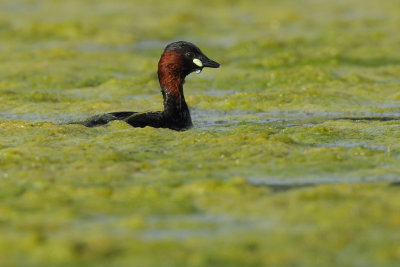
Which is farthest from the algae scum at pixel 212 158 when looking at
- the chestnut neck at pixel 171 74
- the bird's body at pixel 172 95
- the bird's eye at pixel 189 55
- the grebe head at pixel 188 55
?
the bird's eye at pixel 189 55

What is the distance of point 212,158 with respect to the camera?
6.45m

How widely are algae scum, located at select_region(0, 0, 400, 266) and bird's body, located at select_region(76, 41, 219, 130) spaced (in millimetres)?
Result: 237

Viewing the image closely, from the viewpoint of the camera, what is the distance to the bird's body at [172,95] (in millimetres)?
7926

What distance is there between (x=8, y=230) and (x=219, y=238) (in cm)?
121

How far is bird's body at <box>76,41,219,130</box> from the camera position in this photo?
793 cm

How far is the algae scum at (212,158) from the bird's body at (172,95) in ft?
0.78

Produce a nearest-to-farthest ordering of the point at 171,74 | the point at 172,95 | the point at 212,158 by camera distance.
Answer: the point at 212,158 < the point at 172,95 < the point at 171,74

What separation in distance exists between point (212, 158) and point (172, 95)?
198cm

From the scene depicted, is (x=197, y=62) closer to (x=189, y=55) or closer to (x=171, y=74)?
(x=189, y=55)

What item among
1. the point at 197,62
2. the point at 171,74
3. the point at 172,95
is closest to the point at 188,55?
the point at 197,62

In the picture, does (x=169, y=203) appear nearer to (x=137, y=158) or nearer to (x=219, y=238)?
(x=219, y=238)

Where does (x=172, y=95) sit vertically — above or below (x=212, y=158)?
above

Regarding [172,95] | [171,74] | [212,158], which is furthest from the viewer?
[171,74]

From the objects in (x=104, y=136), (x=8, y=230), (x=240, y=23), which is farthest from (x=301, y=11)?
(x=8, y=230)
